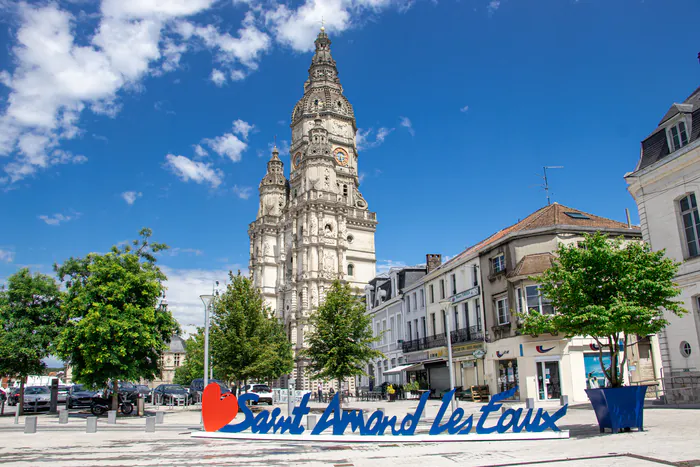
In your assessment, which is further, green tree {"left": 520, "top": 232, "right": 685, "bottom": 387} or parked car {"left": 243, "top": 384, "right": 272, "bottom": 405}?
parked car {"left": 243, "top": 384, "right": 272, "bottom": 405}

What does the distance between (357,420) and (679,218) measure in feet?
52.4

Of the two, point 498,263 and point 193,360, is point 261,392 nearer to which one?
point 498,263

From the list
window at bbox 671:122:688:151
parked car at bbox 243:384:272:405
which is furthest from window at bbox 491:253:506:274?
parked car at bbox 243:384:272:405

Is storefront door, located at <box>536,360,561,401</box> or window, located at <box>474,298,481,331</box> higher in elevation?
window, located at <box>474,298,481,331</box>

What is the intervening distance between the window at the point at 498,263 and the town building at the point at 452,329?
1.73 meters

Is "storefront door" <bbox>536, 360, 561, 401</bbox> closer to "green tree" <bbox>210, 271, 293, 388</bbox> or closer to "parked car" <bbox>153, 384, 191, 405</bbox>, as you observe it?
"green tree" <bbox>210, 271, 293, 388</bbox>

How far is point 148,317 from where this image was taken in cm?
2809

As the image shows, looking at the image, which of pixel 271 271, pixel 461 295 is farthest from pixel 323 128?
pixel 461 295

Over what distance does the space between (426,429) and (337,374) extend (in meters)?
10.8

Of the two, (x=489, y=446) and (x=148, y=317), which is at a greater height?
(x=148, y=317)

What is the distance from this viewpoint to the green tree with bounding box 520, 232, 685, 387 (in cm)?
1455

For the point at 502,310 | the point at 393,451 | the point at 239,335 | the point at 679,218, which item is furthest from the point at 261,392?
the point at 679,218

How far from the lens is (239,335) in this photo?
33844 millimetres

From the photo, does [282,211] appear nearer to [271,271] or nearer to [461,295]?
[271,271]
